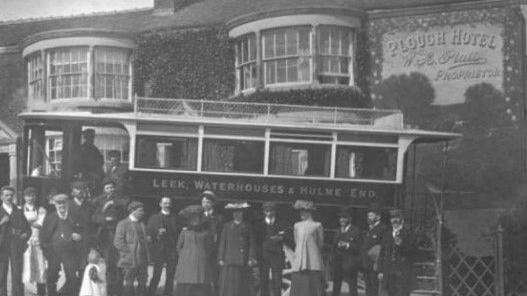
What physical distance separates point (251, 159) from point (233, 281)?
1.93 meters

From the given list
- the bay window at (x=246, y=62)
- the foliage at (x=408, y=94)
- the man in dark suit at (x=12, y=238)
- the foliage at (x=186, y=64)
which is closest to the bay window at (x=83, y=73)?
the foliage at (x=186, y=64)

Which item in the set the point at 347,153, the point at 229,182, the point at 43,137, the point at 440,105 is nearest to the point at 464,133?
the point at 440,105

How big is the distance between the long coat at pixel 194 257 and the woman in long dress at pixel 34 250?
5.99 ft

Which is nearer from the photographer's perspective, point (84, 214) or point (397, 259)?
point (397, 259)

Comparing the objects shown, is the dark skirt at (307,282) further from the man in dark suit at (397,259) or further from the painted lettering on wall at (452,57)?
the painted lettering on wall at (452,57)

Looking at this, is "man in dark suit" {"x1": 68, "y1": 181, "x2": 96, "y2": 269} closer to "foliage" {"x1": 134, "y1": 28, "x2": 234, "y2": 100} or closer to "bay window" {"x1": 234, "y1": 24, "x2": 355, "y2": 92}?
"bay window" {"x1": 234, "y1": 24, "x2": 355, "y2": 92}

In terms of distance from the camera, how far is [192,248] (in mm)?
7742

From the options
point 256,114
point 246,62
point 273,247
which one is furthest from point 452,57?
point 273,247

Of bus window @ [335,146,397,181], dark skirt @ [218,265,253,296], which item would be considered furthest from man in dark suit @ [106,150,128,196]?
bus window @ [335,146,397,181]

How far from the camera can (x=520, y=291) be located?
897cm

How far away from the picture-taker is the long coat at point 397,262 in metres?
7.99

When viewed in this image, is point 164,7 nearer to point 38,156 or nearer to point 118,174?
point 38,156

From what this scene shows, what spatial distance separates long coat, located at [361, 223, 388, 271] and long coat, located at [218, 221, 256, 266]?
1318 mm

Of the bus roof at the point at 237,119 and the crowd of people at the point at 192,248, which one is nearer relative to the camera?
the crowd of people at the point at 192,248
